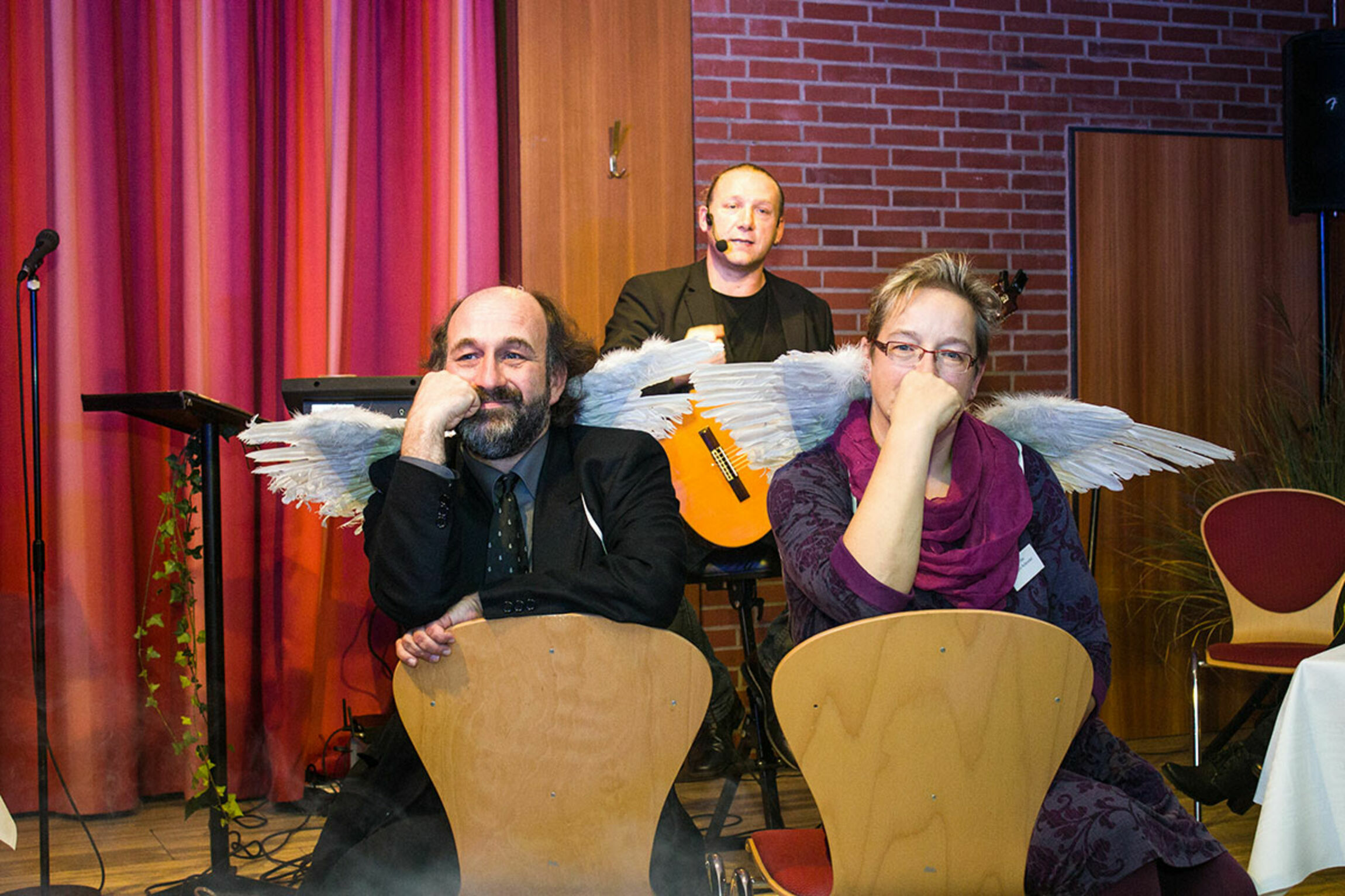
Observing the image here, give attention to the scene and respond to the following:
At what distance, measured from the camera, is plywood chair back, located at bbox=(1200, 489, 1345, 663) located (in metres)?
3.38

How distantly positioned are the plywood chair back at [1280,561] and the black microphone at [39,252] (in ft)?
11.1

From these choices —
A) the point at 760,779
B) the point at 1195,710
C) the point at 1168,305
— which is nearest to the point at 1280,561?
the point at 1195,710

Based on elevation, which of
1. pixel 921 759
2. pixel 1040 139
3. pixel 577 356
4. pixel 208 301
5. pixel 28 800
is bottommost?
pixel 28 800

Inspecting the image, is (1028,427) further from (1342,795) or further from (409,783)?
(409,783)

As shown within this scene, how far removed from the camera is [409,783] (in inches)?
68.9

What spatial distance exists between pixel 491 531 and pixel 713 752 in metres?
1.28

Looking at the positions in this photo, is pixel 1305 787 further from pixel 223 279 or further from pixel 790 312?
pixel 223 279

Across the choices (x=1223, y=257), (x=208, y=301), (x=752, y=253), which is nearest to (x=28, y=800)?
(x=208, y=301)

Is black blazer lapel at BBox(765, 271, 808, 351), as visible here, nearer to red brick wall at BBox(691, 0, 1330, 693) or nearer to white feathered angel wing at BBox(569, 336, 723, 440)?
red brick wall at BBox(691, 0, 1330, 693)

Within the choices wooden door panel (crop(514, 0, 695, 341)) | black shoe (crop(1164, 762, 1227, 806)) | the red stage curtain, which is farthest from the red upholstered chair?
the red stage curtain

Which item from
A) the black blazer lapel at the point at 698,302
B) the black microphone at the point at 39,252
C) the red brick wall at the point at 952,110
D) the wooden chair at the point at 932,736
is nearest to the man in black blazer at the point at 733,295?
the black blazer lapel at the point at 698,302

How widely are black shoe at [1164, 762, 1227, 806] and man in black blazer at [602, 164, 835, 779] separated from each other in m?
1.25

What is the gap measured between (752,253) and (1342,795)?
2.09 meters

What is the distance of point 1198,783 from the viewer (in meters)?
3.01
